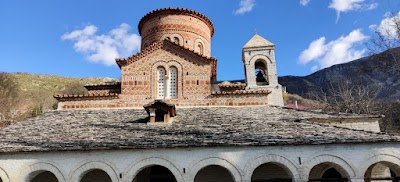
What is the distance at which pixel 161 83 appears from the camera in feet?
52.0

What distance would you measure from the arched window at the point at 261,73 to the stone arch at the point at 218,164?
7.87 meters

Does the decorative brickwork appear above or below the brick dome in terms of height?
below

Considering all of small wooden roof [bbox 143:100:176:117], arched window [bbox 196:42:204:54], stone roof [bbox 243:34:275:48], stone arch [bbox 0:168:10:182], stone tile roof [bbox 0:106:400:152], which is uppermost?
arched window [bbox 196:42:204:54]

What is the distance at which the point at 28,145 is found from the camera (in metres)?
10.8

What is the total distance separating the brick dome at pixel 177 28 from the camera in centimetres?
2072

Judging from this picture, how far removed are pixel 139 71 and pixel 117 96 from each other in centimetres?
176

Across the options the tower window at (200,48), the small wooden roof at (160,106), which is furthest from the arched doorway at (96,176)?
the tower window at (200,48)

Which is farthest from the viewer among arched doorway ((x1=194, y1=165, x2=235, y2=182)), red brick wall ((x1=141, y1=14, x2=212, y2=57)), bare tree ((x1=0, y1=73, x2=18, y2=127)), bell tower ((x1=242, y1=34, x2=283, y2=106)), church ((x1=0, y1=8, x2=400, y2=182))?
bare tree ((x1=0, y1=73, x2=18, y2=127))

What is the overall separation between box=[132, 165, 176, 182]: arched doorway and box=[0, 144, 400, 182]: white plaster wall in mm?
2133

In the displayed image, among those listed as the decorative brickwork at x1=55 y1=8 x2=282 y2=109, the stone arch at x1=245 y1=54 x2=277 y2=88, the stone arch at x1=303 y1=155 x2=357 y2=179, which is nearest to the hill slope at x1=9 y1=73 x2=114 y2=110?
the decorative brickwork at x1=55 y1=8 x2=282 y2=109

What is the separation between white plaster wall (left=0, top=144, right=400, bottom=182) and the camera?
402 inches

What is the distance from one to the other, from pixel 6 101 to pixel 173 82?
31.5 metres

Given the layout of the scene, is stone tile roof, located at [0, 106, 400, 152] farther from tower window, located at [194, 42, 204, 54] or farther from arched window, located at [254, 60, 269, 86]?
tower window, located at [194, 42, 204, 54]

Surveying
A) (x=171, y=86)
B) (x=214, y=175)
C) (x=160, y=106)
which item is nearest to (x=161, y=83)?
(x=171, y=86)
